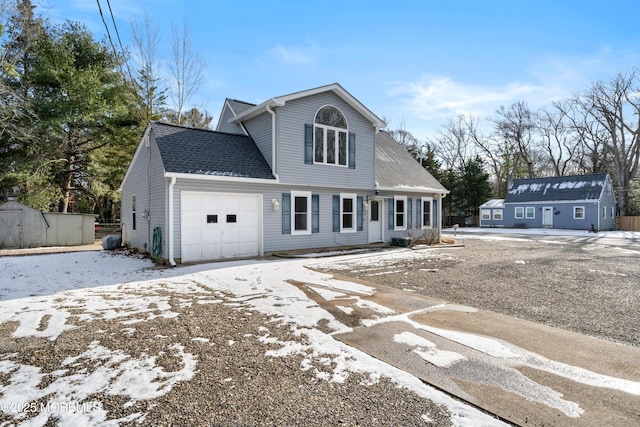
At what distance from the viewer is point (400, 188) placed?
46.8 feet

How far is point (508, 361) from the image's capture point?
11.6 ft

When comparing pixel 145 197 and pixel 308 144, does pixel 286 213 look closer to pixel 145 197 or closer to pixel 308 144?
pixel 308 144

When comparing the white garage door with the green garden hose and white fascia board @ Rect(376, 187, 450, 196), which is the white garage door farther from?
white fascia board @ Rect(376, 187, 450, 196)

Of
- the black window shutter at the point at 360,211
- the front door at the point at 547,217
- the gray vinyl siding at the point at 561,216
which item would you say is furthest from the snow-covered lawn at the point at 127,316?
the front door at the point at 547,217

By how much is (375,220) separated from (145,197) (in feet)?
29.1

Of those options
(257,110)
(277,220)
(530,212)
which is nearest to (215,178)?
(277,220)

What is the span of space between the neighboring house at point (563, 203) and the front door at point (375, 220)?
21403 mm

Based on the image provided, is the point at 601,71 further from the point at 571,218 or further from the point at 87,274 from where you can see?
the point at 87,274

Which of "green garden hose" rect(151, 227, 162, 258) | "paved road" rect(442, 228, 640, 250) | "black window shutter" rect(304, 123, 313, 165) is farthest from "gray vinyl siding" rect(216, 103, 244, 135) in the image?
"paved road" rect(442, 228, 640, 250)

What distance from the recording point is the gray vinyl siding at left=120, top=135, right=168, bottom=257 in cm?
1024

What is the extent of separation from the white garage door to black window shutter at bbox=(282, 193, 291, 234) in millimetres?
850

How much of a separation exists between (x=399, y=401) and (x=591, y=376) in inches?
77.4

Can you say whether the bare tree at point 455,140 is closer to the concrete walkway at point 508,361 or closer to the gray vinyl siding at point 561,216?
the gray vinyl siding at point 561,216

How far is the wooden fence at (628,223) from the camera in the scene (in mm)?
28547
